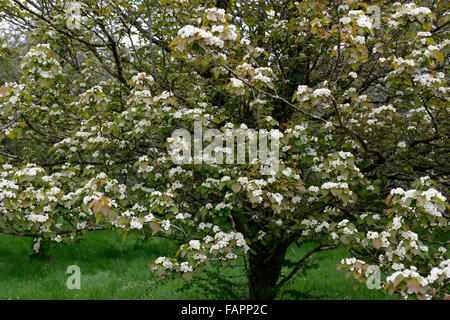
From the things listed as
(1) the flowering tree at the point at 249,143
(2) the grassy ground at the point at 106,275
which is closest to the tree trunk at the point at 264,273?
(1) the flowering tree at the point at 249,143

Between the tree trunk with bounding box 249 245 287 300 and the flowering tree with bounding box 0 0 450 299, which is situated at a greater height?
the flowering tree with bounding box 0 0 450 299

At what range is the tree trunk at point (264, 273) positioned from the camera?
16.0 ft

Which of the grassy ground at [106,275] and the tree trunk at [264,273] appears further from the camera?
the grassy ground at [106,275]

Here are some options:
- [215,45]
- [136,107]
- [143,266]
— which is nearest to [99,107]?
[136,107]

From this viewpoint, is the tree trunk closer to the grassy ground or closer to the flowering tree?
the flowering tree

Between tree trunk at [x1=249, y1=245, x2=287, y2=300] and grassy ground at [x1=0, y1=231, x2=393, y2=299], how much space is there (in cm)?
53

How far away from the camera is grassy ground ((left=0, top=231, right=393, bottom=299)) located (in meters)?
6.20

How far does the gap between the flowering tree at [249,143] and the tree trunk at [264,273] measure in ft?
0.06

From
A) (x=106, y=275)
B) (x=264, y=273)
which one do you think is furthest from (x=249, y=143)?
(x=106, y=275)

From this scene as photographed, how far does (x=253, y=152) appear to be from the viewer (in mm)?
3402

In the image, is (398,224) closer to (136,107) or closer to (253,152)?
(253,152)

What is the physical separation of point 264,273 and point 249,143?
2.43m

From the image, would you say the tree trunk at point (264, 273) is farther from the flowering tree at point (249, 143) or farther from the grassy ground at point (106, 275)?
the grassy ground at point (106, 275)

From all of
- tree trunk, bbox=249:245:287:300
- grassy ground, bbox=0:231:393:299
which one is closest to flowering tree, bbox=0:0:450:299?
tree trunk, bbox=249:245:287:300
